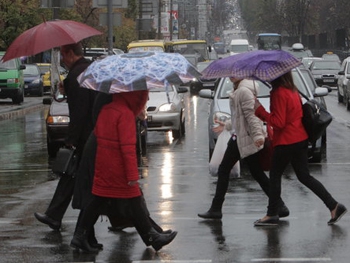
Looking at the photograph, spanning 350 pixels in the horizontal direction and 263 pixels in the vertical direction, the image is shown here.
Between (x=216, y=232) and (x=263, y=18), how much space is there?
411 ft

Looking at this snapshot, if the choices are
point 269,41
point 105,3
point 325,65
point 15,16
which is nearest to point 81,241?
point 105,3

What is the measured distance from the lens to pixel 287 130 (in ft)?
34.0

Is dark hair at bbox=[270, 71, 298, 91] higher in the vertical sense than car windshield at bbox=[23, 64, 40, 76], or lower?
higher

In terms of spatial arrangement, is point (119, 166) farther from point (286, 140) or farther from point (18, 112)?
point (18, 112)

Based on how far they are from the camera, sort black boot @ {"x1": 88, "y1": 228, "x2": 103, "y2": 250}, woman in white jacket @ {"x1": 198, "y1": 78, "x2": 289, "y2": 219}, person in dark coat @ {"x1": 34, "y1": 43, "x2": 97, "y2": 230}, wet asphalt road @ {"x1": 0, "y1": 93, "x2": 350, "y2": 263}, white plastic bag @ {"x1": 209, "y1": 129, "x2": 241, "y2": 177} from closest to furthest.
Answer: wet asphalt road @ {"x1": 0, "y1": 93, "x2": 350, "y2": 263}
black boot @ {"x1": 88, "y1": 228, "x2": 103, "y2": 250}
person in dark coat @ {"x1": 34, "y1": 43, "x2": 97, "y2": 230}
woman in white jacket @ {"x1": 198, "y1": 78, "x2": 289, "y2": 219}
white plastic bag @ {"x1": 209, "y1": 129, "x2": 241, "y2": 177}

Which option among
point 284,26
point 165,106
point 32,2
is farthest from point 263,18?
point 165,106

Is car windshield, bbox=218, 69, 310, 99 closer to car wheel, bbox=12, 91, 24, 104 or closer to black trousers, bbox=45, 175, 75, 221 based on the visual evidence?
black trousers, bbox=45, 175, 75, 221

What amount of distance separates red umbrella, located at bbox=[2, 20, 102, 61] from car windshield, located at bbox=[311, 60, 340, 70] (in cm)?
3995

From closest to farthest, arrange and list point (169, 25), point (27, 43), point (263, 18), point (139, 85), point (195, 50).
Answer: point (139, 85), point (27, 43), point (195, 50), point (169, 25), point (263, 18)

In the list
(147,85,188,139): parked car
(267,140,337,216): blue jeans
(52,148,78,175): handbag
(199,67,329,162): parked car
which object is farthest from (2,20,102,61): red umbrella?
(147,85,188,139): parked car

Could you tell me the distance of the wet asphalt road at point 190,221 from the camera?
30.4ft

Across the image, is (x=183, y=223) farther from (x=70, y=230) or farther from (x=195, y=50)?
(x=195, y=50)

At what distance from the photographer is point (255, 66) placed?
34.4ft

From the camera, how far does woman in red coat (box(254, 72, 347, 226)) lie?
10273 mm
